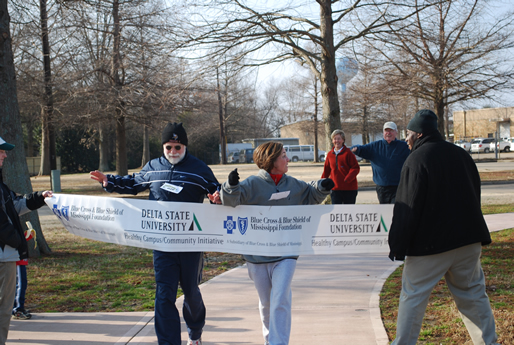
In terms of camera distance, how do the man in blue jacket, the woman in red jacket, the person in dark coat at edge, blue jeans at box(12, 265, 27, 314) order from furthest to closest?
the woman in red jacket, the man in blue jacket, blue jeans at box(12, 265, 27, 314), the person in dark coat at edge

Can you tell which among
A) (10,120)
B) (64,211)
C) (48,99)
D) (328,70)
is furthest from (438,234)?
(48,99)

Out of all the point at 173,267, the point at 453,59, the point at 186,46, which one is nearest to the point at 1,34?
the point at 186,46

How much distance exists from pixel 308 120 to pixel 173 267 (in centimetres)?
4693

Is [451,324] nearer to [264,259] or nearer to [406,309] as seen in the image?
[406,309]

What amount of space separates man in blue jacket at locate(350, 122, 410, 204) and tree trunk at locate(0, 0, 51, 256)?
580 centimetres

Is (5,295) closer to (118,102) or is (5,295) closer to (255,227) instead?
(255,227)

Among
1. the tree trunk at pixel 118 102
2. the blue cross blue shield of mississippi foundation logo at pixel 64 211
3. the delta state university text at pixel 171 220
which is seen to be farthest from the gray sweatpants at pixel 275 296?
the tree trunk at pixel 118 102

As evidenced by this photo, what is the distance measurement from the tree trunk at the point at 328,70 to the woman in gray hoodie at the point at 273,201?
9.31 meters

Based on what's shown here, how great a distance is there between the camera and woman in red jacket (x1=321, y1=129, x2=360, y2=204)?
850cm

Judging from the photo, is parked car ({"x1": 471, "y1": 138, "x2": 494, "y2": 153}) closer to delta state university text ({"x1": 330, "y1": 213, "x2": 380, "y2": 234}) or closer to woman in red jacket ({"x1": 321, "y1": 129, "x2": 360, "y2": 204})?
woman in red jacket ({"x1": 321, "y1": 129, "x2": 360, "y2": 204})

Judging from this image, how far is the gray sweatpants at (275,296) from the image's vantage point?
3.74 meters

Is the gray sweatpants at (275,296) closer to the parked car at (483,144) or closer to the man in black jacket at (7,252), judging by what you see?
the man in black jacket at (7,252)

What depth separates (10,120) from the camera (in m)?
8.02

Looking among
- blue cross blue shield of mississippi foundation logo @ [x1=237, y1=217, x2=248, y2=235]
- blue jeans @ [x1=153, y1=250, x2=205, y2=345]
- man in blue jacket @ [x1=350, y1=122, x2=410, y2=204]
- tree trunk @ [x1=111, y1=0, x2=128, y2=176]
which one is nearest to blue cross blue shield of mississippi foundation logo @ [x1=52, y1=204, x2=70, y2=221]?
blue jeans @ [x1=153, y1=250, x2=205, y2=345]
